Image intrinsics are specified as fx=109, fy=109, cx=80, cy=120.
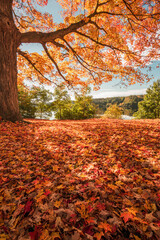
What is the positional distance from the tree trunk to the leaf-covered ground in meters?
2.08

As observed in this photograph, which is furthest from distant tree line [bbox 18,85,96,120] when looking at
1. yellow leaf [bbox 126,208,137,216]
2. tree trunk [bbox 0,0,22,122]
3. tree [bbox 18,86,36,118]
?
yellow leaf [bbox 126,208,137,216]

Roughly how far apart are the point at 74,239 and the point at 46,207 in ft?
1.77

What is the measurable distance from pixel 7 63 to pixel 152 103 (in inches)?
1177

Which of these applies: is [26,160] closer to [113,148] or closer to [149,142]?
[113,148]

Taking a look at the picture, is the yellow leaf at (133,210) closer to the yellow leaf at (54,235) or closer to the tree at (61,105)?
the yellow leaf at (54,235)

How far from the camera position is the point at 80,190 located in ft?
5.95

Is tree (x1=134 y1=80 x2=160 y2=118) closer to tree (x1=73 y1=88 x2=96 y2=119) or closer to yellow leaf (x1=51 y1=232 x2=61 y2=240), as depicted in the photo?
tree (x1=73 y1=88 x2=96 y2=119)

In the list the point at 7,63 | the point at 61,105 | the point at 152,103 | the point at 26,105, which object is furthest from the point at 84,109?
the point at 152,103

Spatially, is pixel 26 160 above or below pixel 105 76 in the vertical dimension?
below

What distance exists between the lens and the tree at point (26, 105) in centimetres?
1776

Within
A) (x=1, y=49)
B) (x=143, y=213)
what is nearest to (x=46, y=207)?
(x=143, y=213)

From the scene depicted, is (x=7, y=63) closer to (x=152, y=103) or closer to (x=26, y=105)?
(x=26, y=105)

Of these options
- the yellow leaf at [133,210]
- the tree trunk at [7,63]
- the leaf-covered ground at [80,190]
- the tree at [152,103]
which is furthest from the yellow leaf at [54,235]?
the tree at [152,103]

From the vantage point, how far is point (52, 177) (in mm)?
2182
